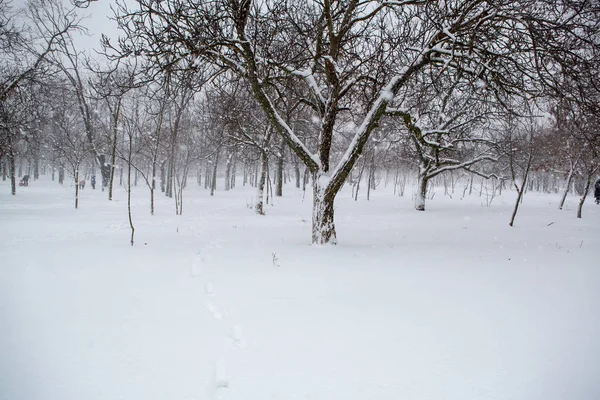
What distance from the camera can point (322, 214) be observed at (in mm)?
6801

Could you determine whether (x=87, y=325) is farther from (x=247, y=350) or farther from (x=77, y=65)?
(x=77, y=65)

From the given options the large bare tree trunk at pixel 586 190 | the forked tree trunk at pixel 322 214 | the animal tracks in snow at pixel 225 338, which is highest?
the large bare tree trunk at pixel 586 190

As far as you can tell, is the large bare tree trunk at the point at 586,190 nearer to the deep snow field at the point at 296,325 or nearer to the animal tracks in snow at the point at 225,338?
the deep snow field at the point at 296,325

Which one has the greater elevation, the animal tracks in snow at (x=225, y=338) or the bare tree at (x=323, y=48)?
the bare tree at (x=323, y=48)

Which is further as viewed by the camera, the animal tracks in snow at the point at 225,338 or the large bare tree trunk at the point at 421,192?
the large bare tree trunk at the point at 421,192

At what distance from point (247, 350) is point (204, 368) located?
40cm

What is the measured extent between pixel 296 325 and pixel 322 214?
4039 millimetres

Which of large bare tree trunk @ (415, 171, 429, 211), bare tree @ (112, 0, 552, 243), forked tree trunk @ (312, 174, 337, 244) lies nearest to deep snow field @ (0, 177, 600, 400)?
forked tree trunk @ (312, 174, 337, 244)

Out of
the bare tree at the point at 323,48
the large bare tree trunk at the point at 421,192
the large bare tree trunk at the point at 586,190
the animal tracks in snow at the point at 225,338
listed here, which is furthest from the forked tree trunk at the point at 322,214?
the large bare tree trunk at the point at 586,190

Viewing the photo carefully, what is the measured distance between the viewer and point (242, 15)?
18.5 feet

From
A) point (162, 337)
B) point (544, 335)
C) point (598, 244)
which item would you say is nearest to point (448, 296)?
point (544, 335)

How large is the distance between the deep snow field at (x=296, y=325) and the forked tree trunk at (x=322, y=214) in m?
0.74

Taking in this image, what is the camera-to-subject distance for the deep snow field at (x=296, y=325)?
2.07m

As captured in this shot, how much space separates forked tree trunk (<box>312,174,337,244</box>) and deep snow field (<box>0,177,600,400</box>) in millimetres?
740
